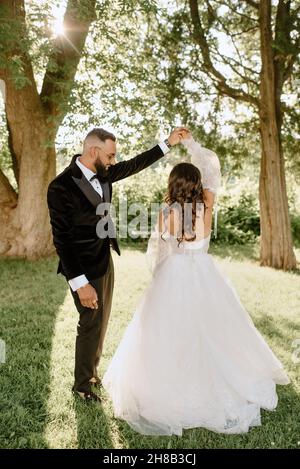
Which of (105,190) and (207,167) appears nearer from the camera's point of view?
(105,190)

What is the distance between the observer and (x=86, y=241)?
3965mm

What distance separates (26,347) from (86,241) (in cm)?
208

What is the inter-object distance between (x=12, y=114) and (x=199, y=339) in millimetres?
7705

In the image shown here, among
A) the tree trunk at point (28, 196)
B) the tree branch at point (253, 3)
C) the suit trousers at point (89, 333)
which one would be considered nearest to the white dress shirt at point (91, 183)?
the suit trousers at point (89, 333)

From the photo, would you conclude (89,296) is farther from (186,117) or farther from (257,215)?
(257,215)

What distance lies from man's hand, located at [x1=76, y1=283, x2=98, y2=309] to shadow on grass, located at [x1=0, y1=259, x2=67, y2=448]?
3.37 ft

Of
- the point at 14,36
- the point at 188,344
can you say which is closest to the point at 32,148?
the point at 14,36

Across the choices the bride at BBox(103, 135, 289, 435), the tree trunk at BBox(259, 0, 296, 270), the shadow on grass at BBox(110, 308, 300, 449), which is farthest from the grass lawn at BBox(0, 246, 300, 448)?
the tree trunk at BBox(259, 0, 296, 270)

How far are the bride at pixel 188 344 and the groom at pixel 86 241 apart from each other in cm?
32

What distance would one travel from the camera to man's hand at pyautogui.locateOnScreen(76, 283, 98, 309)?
3797 mm

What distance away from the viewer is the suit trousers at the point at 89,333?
3996 millimetres

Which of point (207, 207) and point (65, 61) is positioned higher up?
point (65, 61)

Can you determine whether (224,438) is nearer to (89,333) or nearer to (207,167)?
(89,333)

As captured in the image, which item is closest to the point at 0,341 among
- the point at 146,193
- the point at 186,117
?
the point at 186,117
